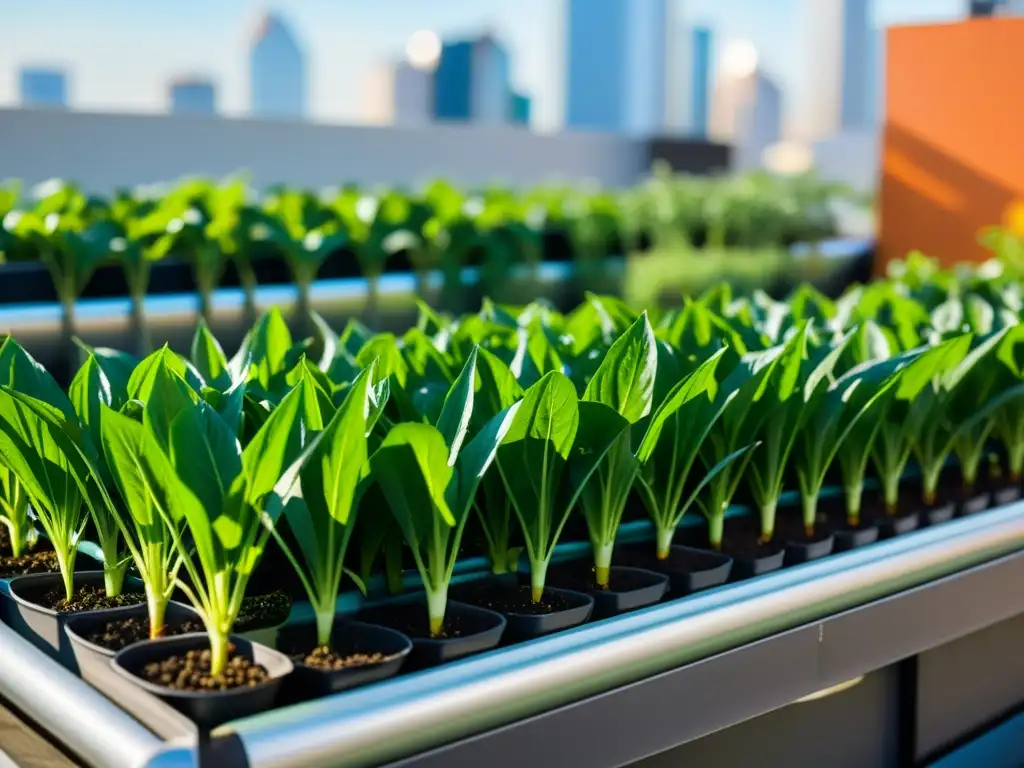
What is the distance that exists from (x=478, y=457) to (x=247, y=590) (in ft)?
0.79

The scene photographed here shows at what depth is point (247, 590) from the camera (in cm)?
88

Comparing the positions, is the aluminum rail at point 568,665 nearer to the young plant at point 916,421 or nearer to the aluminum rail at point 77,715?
the aluminum rail at point 77,715

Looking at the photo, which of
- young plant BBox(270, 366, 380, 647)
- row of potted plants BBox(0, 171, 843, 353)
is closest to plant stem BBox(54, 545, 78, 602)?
young plant BBox(270, 366, 380, 647)

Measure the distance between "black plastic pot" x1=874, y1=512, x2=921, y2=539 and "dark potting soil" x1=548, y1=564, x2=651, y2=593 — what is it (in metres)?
0.34

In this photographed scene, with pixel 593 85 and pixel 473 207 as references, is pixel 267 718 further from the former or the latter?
pixel 593 85

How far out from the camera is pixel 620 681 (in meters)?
0.71

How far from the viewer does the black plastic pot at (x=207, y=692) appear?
0.63 metres

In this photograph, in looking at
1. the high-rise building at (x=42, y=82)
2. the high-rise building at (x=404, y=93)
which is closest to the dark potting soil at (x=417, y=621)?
the high-rise building at (x=404, y=93)

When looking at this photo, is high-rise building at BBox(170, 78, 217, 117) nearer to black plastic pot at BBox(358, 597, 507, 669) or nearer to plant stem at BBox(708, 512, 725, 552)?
plant stem at BBox(708, 512, 725, 552)

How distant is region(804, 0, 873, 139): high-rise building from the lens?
35.2 m

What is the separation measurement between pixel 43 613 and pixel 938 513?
88 cm

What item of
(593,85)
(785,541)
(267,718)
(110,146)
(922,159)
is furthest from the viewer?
(593,85)

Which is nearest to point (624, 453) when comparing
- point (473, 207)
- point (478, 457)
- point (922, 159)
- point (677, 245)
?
point (478, 457)

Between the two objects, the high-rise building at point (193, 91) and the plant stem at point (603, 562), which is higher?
the high-rise building at point (193, 91)
